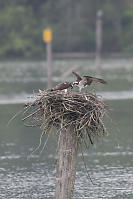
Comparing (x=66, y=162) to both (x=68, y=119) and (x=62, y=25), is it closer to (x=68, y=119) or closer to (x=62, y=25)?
(x=68, y=119)

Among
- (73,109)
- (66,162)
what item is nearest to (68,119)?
(73,109)

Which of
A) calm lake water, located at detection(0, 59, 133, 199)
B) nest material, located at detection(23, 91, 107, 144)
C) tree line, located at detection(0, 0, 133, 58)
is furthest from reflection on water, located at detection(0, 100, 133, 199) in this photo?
tree line, located at detection(0, 0, 133, 58)

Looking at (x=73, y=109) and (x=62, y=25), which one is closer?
(x=73, y=109)

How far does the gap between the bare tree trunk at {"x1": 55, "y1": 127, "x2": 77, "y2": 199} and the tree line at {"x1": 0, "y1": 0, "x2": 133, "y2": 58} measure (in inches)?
2285

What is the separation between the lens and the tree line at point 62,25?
7112cm

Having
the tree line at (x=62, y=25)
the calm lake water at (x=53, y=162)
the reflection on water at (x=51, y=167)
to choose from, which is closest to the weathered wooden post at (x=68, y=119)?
the calm lake water at (x=53, y=162)

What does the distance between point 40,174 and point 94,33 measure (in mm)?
58553

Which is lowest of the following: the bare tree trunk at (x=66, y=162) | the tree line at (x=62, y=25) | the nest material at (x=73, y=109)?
the bare tree trunk at (x=66, y=162)

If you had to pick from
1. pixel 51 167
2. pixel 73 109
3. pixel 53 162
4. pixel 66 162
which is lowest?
pixel 66 162

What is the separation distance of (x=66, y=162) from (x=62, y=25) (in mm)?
63092

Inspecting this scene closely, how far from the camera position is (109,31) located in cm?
7488

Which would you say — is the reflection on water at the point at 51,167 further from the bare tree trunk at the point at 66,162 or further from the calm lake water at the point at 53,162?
the bare tree trunk at the point at 66,162

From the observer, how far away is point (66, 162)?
11.2 m

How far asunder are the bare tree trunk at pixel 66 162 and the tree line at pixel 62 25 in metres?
58.0
